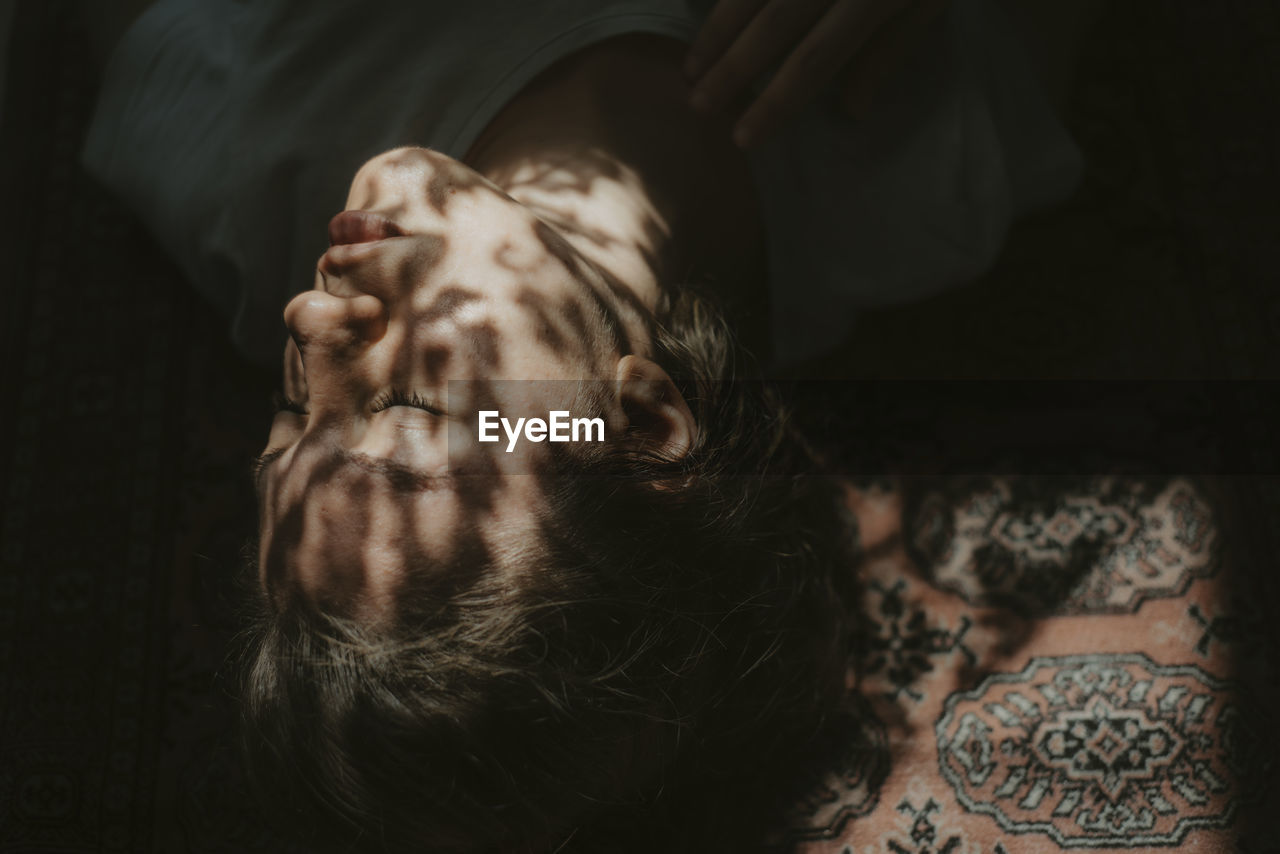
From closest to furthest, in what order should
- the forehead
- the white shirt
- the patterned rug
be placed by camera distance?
the forehead, the white shirt, the patterned rug

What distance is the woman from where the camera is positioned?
1.07 m

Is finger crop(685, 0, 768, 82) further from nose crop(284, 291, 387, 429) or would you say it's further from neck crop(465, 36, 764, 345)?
nose crop(284, 291, 387, 429)

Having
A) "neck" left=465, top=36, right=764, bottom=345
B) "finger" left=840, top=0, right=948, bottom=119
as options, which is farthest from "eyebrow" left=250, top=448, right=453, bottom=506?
"finger" left=840, top=0, right=948, bottom=119

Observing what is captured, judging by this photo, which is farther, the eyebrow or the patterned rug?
the patterned rug

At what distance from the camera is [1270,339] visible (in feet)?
5.78

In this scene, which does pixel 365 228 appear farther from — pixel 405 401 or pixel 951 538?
pixel 951 538

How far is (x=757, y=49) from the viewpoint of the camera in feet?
4.56

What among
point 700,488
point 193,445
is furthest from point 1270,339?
point 193,445

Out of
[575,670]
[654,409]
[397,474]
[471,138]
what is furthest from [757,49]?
[575,670]

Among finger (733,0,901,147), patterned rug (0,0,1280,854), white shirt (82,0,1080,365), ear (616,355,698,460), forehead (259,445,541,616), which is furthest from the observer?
patterned rug (0,0,1280,854)

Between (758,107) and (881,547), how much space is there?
2.81 ft

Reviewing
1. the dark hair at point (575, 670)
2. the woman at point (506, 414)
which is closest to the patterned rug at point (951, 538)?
the woman at point (506, 414)

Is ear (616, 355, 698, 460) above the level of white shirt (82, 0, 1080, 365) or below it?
below

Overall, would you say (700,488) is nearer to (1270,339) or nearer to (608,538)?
(608,538)
